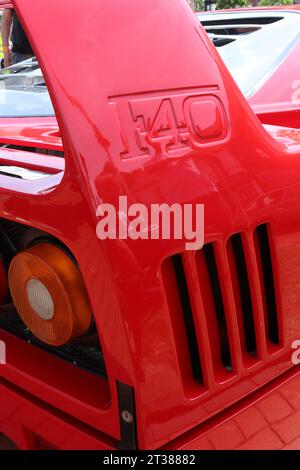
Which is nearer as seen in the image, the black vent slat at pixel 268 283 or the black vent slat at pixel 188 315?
the black vent slat at pixel 188 315

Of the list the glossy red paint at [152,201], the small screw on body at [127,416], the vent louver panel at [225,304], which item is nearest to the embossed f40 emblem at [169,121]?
the glossy red paint at [152,201]

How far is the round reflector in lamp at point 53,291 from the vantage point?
1.13 m

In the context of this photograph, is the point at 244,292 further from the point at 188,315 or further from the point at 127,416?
the point at 127,416

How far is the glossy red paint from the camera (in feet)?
3.34

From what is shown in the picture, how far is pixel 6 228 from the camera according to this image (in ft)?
4.82

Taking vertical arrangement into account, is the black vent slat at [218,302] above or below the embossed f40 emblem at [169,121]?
below

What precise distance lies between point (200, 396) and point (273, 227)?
0.42 metres

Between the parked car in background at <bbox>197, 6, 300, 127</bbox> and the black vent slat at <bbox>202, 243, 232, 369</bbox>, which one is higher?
the parked car in background at <bbox>197, 6, 300, 127</bbox>

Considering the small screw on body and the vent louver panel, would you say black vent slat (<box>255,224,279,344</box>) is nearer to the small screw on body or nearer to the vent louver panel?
the vent louver panel

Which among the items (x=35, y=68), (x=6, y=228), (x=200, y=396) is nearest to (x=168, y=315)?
(x=200, y=396)

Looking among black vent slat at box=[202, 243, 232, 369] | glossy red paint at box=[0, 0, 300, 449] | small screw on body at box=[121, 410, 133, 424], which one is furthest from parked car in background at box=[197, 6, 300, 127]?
small screw on body at box=[121, 410, 133, 424]

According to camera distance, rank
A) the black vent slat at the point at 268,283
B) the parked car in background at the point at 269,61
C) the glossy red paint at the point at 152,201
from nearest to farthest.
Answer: the glossy red paint at the point at 152,201, the black vent slat at the point at 268,283, the parked car in background at the point at 269,61

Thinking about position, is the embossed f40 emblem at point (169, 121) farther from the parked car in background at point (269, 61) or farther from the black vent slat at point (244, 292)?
the parked car in background at point (269, 61)
